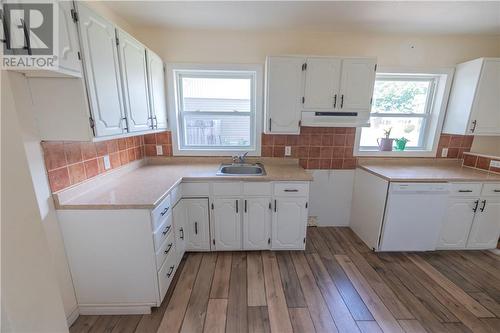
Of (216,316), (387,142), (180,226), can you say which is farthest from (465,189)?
(180,226)

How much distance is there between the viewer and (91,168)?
1.67 metres

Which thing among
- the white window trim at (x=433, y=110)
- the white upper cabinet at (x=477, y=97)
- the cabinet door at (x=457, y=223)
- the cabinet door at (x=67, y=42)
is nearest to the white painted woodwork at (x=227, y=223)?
the cabinet door at (x=67, y=42)

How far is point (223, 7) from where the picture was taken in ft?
5.91

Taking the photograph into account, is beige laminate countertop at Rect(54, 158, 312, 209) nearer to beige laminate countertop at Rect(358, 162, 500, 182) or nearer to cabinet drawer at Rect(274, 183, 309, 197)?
cabinet drawer at Rect(274, 183, 309, 197)

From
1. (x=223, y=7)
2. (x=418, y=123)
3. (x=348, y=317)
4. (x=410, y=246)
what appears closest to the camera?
(x=348, y=317)

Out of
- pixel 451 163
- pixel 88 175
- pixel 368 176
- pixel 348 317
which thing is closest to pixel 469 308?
pixel 348 317

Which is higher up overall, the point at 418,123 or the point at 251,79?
the point at 251,79

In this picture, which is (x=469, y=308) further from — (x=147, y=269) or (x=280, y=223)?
(x=147, y=269)

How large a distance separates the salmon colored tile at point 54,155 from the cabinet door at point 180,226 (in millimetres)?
866

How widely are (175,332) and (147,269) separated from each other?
466 millimetres

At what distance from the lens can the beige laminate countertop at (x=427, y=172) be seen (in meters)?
2.12

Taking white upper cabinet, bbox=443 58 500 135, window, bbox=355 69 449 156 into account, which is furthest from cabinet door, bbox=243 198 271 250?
white upper cabinet, bbox=443 58 500 135

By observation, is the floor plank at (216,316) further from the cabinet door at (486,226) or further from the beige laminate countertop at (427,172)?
the cabinet door at (486,226)

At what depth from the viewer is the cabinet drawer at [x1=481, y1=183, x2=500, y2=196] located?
2150mm
